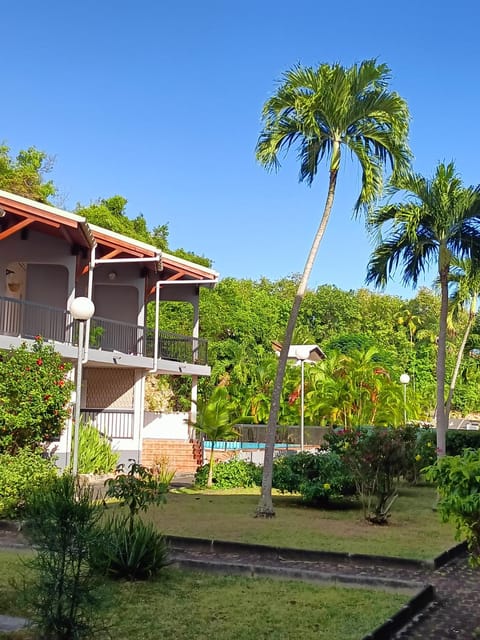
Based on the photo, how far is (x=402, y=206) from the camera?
14281 mm

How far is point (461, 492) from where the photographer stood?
563cm

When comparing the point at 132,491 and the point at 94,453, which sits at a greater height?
the point at 132,491

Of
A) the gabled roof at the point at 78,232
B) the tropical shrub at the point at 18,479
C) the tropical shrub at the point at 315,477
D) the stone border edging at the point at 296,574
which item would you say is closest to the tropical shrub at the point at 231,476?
the tropical shrub at the point at 315,477

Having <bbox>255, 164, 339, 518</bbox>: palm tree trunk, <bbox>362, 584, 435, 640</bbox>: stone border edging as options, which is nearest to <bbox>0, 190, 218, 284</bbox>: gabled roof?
<bbox>255, 164, 339, 518</bbox>: palm tree trunk

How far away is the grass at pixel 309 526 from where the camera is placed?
9703mm

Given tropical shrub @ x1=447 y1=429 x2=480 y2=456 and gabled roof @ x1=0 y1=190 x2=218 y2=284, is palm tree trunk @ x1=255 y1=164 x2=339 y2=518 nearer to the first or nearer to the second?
gabled roof @ x1=0 y1=190 x2=218 y2=284

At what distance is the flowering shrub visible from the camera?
14617 mm

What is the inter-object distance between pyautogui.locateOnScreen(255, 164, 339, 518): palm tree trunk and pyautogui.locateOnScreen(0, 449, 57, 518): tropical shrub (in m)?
3.72

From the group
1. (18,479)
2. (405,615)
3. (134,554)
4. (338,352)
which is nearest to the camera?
(405,615)

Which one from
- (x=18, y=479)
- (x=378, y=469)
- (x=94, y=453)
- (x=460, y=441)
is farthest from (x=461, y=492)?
(x=460, y=441)

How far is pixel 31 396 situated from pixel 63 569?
1009cm

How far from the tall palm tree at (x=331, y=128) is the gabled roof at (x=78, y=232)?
643 cm

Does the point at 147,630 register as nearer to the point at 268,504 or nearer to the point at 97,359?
the point at 268,504

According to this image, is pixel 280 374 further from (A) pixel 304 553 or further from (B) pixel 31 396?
(B) pixel 31 396
